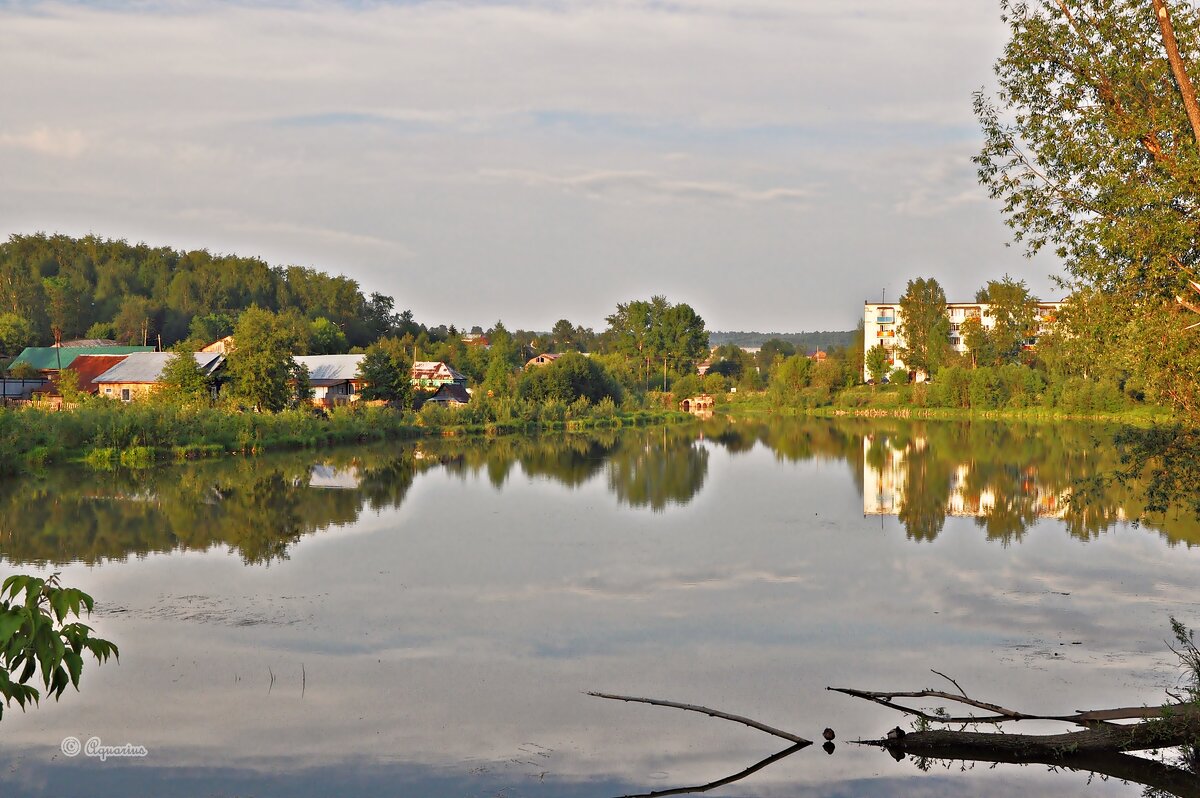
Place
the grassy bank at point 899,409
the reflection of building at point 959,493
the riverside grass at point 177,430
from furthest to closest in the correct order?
the grassy bank at point 899,409 < the riverside grass at point 177,430 < the reflection of building at point 959,493

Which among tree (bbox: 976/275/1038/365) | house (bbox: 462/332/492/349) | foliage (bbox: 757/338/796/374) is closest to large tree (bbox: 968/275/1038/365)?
tree (bbox: 976/275/1038/365)

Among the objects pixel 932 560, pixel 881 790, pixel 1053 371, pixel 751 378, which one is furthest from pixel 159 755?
pixel 751 378

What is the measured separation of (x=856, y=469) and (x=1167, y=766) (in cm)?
2350

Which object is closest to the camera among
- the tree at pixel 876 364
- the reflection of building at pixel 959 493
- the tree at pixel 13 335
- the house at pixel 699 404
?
the reflection of building at pixel 959 493

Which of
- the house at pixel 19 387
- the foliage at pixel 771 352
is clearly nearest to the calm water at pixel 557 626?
the house at pixel 19 387

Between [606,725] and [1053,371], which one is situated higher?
[1053,371]

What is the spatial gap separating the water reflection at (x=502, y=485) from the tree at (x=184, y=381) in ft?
30.5

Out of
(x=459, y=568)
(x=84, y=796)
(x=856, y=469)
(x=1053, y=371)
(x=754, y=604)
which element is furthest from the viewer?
(x=1053, y=371)

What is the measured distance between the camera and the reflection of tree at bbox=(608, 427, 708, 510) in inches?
960

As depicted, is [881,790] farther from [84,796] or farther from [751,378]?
[751,378]

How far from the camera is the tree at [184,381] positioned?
40438 mm

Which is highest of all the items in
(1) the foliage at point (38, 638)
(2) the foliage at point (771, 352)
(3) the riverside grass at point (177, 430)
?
(2) the foliage at point (771, 352)

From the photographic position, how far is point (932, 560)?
1602 centimetres

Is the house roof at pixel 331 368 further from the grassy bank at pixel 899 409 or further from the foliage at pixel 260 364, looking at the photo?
the grassy bank at pixel 899 409
